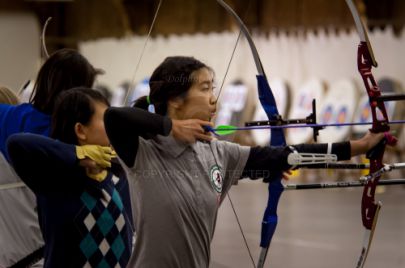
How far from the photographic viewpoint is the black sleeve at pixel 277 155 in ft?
6.23

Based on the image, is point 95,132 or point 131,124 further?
point 95,132

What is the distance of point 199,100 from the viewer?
1786 millimetres

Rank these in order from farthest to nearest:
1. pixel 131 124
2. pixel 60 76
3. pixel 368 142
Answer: pixel 60 76 → pixel 368 142 → pixel 131 124

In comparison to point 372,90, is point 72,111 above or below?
below

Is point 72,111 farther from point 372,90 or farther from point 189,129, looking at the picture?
point 372,90

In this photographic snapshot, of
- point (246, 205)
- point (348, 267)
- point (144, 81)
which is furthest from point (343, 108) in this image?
point (144, 81)

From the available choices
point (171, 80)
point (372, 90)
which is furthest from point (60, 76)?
point (372, 90)

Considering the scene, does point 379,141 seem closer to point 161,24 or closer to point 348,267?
point 161,24

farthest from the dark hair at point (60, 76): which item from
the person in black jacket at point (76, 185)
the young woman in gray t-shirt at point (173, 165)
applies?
the young woman in gray t-shirt at point (173, 165)

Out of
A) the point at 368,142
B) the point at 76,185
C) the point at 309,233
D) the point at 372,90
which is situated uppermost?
the point at 372,90

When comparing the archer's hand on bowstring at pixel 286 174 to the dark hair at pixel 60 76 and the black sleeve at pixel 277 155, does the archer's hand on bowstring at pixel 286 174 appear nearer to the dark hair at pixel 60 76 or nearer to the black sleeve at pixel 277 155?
the black sleeve at pixel 277 155

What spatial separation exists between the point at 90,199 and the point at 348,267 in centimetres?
139

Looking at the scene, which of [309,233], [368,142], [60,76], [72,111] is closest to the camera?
[368,142]

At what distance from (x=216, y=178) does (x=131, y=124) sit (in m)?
0.24
